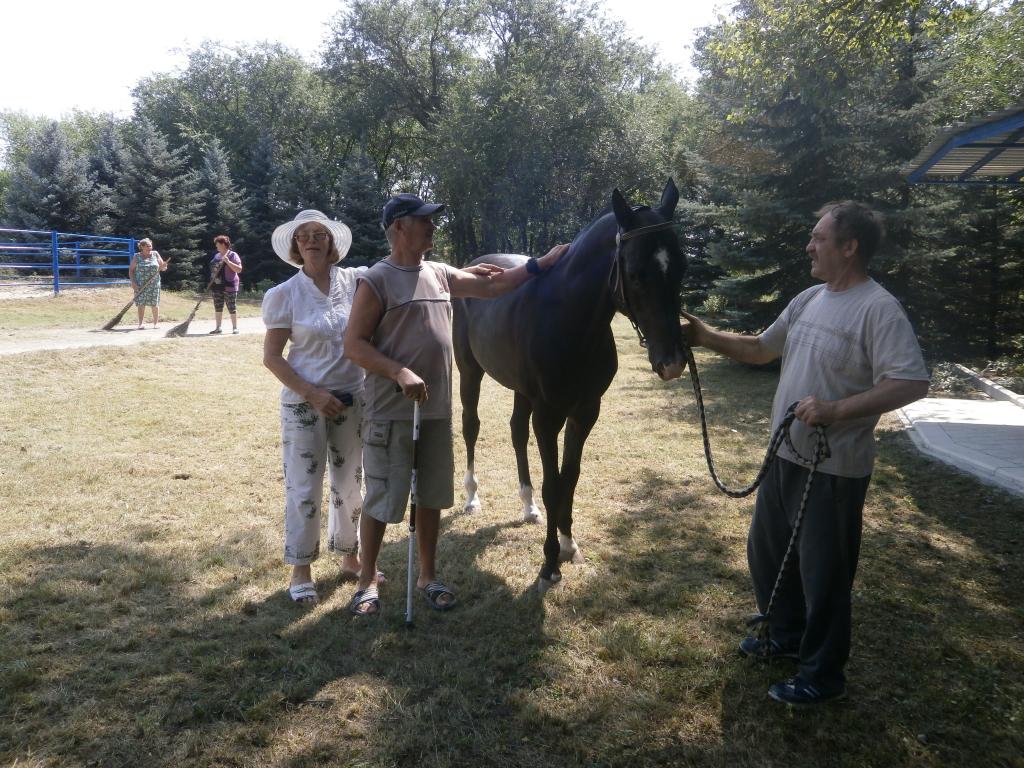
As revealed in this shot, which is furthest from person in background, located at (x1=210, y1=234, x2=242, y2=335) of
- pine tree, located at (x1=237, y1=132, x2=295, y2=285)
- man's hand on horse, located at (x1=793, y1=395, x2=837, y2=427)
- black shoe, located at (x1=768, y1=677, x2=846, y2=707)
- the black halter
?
pine tree, located at (x1=237, y1=132, x2=295, y2=285)

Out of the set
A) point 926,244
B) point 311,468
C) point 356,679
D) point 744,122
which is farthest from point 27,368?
point 926,244

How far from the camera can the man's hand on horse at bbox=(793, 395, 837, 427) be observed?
7.89 feet

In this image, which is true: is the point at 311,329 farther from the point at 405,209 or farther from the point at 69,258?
the point at 69,258

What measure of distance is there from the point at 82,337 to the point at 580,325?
11.2 metres

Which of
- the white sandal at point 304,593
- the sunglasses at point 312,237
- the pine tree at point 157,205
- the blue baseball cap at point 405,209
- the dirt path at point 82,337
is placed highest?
the pine tree at point 157,205

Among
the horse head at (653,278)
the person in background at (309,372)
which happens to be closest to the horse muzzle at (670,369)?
the horse head at (653,278)

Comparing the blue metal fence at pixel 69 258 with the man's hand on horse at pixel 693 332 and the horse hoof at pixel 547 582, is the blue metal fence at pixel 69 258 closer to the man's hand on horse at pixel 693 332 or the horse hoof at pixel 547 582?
the horse hoof at pixel 547 582

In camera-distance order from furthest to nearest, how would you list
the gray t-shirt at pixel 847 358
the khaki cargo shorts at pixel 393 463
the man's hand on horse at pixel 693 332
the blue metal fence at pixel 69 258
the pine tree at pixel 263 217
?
the pine tree at pixel 263 217, the blue metal fence at pixel 69 258, the khaki cargo shorts at pixel 393 463, the man's hand on horse at pixel 693 332, the gray t-shirt at pixel 847 358

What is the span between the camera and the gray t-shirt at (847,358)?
233cm

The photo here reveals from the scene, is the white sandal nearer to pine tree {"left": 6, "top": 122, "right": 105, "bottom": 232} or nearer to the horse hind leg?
the horse hind leg

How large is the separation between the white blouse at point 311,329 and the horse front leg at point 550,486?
111 centimetres

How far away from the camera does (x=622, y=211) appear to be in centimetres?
302

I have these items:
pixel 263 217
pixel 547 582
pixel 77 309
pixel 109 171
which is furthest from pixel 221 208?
pixel 547 582

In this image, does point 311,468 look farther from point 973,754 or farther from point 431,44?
point 431,44
